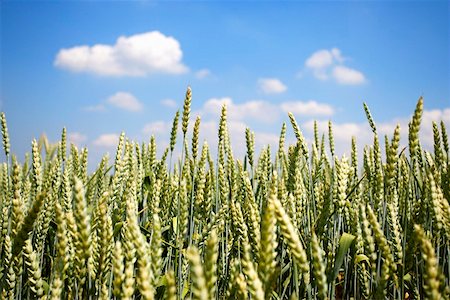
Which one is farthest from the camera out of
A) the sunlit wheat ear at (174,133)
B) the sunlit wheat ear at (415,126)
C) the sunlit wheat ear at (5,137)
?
the sunlit wheat ear at (5,137)

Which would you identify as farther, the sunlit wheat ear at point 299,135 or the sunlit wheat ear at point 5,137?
the sunlit wheat ear at point 5,137

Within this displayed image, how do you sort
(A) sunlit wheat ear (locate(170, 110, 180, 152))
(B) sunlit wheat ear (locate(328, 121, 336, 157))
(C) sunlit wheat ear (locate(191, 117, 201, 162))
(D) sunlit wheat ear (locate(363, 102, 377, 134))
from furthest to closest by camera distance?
(B) sunlit wheat ear (locate(328, 121, 336, 157))
(D) sunlit wheat ear (locate(363, 102, 377, 134))
(A) sunlit wheat ear (locate(170, 110, 180, 152))
(C) sunlit wheat ear (locate(191, 117, 201, 162))

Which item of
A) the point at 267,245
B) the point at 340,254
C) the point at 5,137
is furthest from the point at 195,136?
the point at 5,137

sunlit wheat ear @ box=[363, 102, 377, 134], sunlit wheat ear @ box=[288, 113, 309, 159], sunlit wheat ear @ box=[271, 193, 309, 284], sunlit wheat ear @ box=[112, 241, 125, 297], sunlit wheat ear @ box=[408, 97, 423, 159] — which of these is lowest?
sunlit wheat ear @ box=[112, 241, 125, 297]

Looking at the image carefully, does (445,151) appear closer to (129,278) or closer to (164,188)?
(164,188)

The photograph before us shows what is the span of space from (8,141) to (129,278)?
4.63 feet

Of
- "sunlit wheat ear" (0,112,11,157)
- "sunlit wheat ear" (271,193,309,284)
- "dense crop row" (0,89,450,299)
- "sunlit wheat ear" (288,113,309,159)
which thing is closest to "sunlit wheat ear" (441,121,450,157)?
"dense crop row" (0,89,450,299)

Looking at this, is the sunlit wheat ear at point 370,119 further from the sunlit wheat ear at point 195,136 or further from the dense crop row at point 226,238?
the sunlit wheat ear at point 195,136

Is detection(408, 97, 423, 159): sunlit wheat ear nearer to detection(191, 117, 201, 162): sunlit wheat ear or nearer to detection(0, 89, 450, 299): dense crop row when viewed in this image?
detection(0, 89, 450, 299): dense crop row

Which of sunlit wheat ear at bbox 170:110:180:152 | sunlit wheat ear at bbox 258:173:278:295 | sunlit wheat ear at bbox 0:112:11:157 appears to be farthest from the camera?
sunlit wheat ear at bbox 0:112:11:157

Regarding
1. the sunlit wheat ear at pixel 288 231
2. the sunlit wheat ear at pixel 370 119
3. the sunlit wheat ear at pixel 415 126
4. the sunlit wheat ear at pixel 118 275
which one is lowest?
the sunlit wheat ear at pixel 118 275

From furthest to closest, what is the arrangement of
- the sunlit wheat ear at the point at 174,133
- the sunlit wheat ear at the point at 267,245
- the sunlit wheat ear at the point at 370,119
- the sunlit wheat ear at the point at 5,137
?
the sunlit wheat ear at the point at 5,137
the sunlit wheat ear at the point at 370,119
the sunlit wheat ear at the point at 174,133
the sunlit wheat ear at the point at 267,245

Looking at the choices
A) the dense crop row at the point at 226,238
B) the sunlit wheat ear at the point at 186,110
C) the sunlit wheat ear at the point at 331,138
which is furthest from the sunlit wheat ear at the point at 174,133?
the sunlit wheat ear at the point at 331,138

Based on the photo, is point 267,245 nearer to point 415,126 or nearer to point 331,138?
point 415,126
